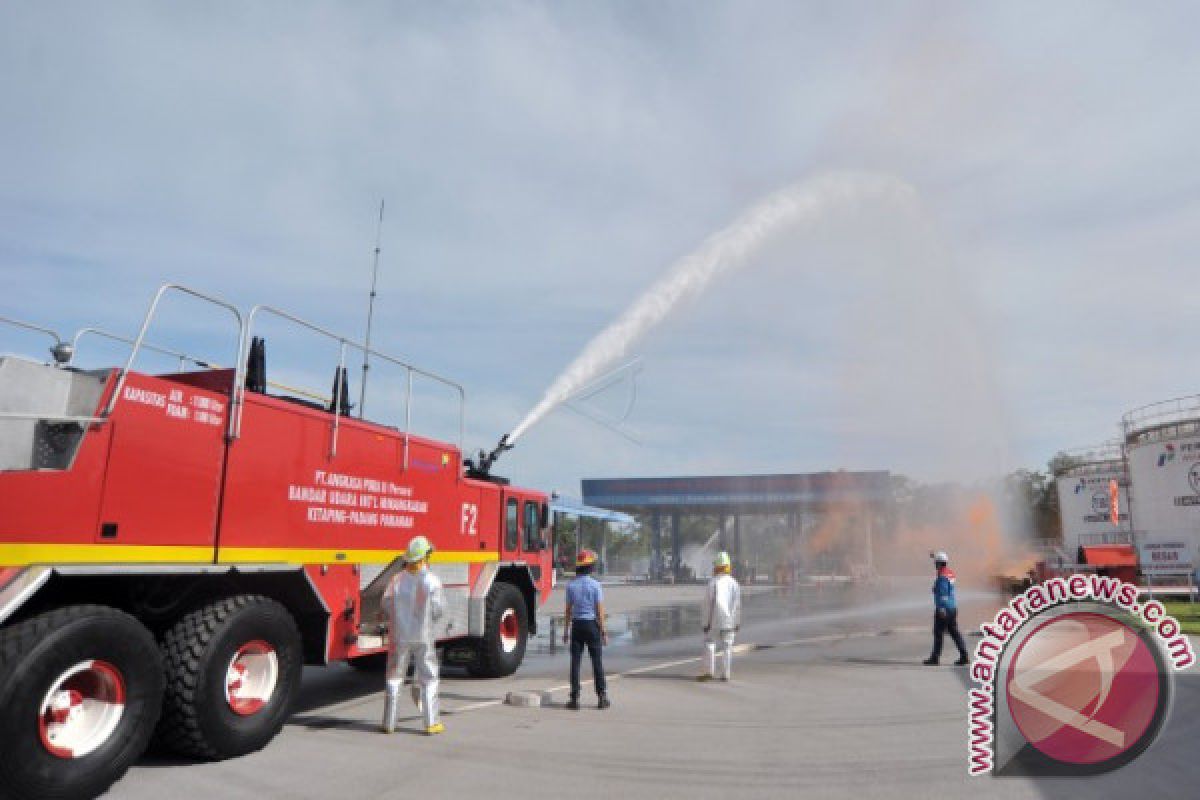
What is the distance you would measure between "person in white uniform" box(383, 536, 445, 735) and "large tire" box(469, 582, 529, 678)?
3.03 metres

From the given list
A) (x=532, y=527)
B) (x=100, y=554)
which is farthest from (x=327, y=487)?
(x=532, y=527)

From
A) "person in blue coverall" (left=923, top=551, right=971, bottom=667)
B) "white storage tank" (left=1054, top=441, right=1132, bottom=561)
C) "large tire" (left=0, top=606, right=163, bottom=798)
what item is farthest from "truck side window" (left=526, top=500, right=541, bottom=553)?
"white storage tank" (left=1054, top=441, right=1132, bottom=561)

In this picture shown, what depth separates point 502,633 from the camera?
37.0ft

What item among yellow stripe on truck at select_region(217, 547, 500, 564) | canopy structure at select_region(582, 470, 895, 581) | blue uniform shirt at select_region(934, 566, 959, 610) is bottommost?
blue uniform shirt at select_region(934, 566, 959, 610)

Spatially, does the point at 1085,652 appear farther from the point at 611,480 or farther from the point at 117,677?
the point at 611,480

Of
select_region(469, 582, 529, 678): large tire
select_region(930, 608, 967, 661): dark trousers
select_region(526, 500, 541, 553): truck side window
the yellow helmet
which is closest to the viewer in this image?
the yellow helmet

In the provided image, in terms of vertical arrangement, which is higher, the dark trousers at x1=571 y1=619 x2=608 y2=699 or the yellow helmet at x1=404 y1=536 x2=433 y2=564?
the yellow helmet at x1=404 y1=536 x2=433 y2=564

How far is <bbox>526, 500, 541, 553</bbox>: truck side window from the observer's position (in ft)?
41.0

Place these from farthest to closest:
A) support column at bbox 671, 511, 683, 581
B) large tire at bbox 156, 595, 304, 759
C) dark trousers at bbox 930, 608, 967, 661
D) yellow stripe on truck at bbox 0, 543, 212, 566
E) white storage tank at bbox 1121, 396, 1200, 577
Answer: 1. support column at bbox 671, 511, 683, 581
2. white storage tank at bbox 1121, 396, 1200, 577
3. dark trousers at bbox 930, 608, 967, 661
4. large tire at bbox 156, 595, 304, 759
5. yellow stripe on truck at bbox 0, 543, 212, 566

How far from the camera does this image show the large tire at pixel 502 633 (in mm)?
10883

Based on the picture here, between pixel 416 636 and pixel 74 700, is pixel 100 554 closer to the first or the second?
pixel 74 700

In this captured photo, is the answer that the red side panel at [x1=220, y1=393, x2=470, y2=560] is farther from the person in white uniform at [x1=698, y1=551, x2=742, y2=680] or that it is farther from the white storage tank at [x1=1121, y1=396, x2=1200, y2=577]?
the white storage tank at [x1=1121, y1=396, x2=1200, y2=577]

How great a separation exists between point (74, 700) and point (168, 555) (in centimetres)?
119

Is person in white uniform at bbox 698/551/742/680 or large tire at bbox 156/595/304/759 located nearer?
large tire at bbox 156/595/304/759
